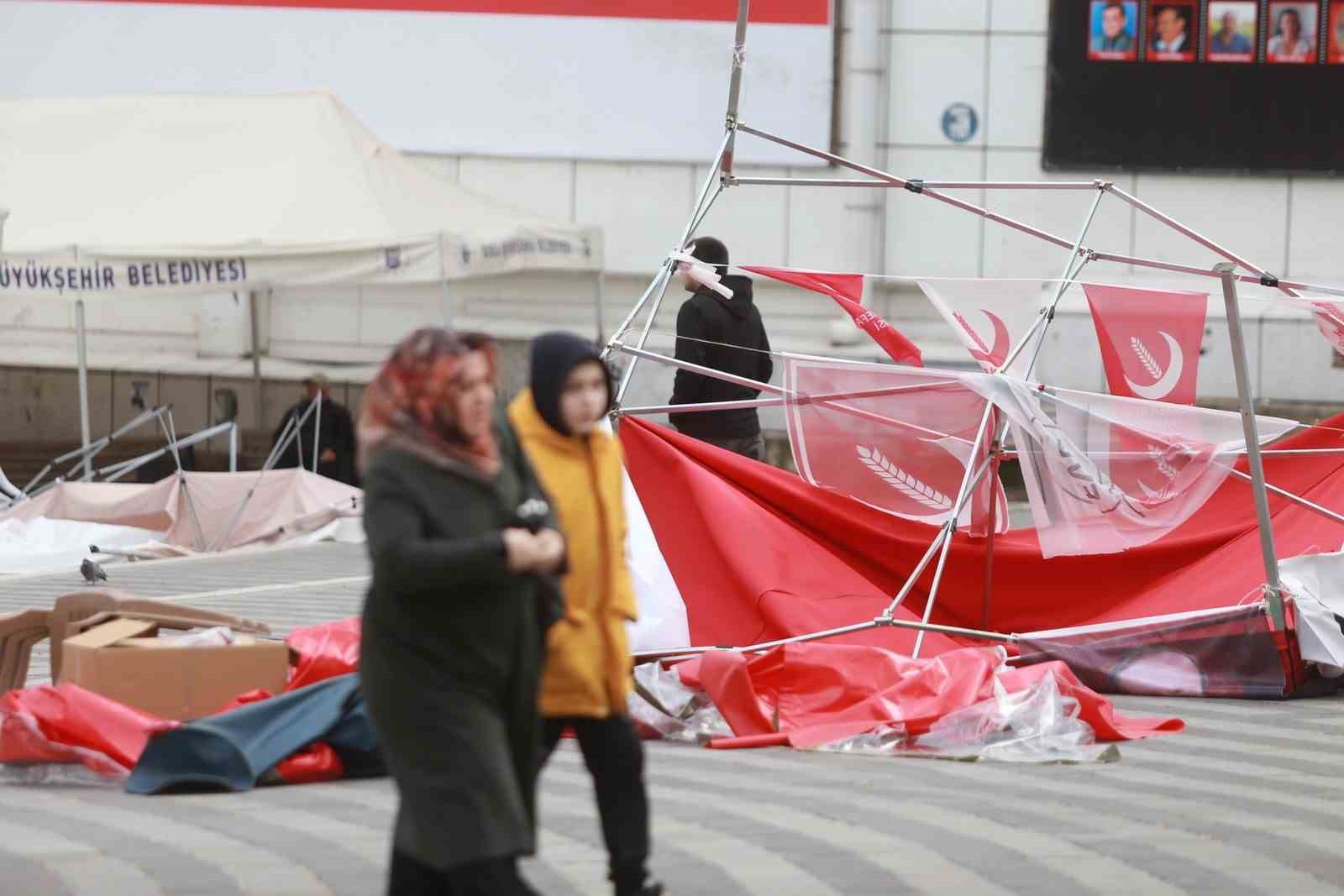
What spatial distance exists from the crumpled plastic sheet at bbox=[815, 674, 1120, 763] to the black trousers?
2733 millimetres

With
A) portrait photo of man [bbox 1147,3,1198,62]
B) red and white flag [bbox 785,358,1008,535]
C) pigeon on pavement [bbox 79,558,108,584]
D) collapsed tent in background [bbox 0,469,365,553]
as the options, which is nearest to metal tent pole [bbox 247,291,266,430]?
collapsed tent in background [bbox 0,469,365,553]

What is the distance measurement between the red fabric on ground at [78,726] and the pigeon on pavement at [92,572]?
4.87 metres

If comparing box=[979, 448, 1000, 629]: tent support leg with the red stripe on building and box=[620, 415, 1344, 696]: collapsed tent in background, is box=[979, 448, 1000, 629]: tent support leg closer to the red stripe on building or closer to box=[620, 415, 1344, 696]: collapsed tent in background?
box=[620, 415, 1344, 696]: collapsed tent in background

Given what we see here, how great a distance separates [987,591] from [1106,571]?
544 millimetres

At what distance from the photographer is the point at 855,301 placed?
9.28 m

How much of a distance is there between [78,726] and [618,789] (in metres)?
2.60

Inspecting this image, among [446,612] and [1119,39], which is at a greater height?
[1119,39]

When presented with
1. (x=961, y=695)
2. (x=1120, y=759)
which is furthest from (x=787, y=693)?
(x=1120, y=759)

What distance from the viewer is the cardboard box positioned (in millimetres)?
6656

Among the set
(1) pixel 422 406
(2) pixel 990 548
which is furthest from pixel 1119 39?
(1) pixel 422 406

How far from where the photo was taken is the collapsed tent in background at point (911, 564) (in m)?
8.45

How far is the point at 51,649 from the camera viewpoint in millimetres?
7387

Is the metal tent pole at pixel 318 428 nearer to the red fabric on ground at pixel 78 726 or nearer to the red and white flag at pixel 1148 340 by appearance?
the red and white flag at pixel 1148 340

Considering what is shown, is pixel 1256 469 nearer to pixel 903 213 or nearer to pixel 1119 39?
pixel 903 213
